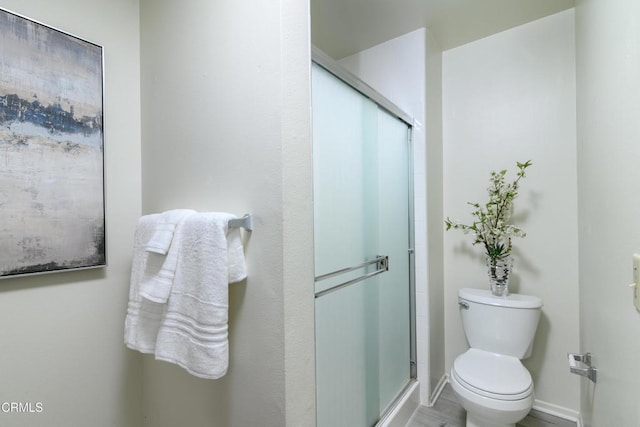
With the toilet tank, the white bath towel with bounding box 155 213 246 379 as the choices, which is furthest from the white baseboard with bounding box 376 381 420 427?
the white bath towel with bounding box 155 213 246 379

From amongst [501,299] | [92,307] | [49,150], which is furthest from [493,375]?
[49,150]

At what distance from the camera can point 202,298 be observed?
2.65 ft

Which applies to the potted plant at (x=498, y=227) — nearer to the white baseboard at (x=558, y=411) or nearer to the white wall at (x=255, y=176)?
the white baseboard at (x=558, y=411)

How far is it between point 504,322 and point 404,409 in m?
0.75

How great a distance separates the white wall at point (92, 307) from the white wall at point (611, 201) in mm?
1596

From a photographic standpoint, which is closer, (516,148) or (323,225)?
(323,225)

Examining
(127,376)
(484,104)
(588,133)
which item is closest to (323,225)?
(127,376)

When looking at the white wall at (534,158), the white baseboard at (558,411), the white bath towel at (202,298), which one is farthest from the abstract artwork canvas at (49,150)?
the white baseboard at (558,411)

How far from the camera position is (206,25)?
39.5 inches

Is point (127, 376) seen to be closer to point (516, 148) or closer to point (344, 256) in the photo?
point (344, 256)

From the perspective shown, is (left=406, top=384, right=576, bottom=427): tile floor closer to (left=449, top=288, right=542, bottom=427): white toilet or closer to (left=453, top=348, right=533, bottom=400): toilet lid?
(left=449, top=288, right=542, bottom=427): white toilet

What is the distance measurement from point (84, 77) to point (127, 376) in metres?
1.12

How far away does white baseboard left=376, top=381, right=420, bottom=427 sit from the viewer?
1571mm

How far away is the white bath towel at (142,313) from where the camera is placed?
3.06 ft
